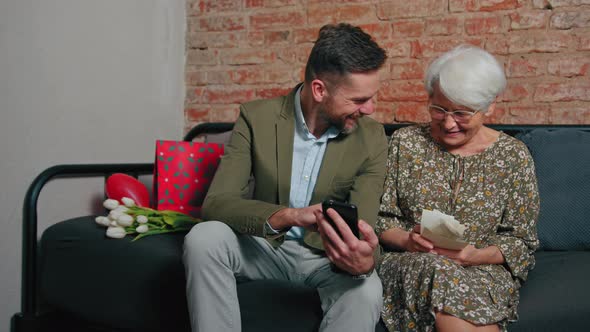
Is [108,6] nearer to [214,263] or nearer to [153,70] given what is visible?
[153,70]

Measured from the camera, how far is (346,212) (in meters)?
1.52

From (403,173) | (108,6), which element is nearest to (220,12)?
(108,6)

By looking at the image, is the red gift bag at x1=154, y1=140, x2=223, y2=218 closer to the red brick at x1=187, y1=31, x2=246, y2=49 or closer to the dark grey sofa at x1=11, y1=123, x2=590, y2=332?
the dark grey sofa at x1=11, y1=123, x2=590, y2=332

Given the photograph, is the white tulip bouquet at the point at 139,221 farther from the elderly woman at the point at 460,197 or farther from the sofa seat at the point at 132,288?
the elderly woman at the point at 460,197

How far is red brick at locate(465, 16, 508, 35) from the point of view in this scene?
256 centimetres

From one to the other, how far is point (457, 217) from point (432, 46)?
0.99m

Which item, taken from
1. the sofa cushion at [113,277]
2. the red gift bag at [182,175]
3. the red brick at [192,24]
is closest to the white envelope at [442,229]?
the sofa cushion at [113,277]

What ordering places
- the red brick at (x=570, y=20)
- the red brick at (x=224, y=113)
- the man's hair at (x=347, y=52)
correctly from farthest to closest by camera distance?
the red brick at (x=224, y=113)
the red brick at (x=570, y=20)
the man's hair at (x=347, y=52)

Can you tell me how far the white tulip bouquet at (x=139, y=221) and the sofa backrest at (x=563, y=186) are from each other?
127cm

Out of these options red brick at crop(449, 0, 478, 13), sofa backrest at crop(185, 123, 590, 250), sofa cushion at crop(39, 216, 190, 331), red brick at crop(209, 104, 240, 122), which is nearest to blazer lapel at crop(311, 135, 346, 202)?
sofa cushion at crop(39, 216, 190, 331)

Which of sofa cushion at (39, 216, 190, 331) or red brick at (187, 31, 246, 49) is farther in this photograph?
red brick at (187, 31, 246, 49)

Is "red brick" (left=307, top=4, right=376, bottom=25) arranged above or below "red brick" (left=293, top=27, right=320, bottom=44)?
above

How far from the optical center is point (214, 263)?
1.68m

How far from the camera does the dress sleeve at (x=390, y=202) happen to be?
2.00 m
